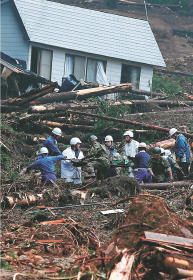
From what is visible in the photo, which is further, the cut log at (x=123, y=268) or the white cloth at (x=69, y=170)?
the white cloth at (x=69, y=170)

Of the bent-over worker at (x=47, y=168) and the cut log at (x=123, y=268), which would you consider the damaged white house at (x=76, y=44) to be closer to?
the bent-over worker at (x=47, y=168)

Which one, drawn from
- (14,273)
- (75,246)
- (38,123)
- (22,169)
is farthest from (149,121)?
(14,273)

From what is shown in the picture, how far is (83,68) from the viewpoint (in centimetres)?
2873

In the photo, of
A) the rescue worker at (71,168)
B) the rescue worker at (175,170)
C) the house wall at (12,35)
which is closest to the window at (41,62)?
the house wall at (12,35)


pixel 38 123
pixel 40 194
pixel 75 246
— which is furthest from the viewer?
pixel 38 123

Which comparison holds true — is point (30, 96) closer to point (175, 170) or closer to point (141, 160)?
→ point (175, 170)

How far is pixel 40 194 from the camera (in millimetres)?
12641

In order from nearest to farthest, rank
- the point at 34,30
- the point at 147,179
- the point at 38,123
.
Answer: the point at 147,179 < the point at 38,123 < the point at 34,30

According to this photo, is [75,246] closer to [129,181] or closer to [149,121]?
[129,181]

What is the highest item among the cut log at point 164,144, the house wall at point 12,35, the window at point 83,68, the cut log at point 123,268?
the house wall at point 12,35

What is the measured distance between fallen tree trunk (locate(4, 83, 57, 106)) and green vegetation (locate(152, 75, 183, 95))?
8.35 metres

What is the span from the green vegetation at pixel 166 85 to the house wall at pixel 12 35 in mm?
6297

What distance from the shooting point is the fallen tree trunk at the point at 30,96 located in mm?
21156

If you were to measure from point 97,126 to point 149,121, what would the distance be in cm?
252
